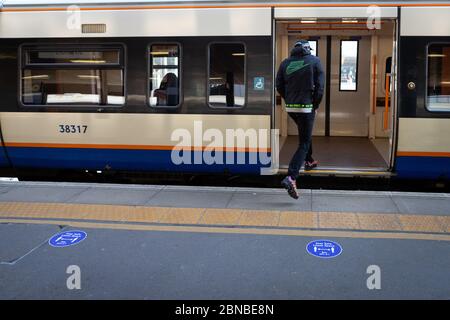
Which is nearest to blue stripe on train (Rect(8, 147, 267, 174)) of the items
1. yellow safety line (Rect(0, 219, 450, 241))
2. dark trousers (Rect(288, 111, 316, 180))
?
dark trousers (Rect(288, 111, 316, 180))

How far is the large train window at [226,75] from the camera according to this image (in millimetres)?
7562

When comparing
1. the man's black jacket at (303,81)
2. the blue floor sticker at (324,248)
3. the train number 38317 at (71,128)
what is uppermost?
the man's black jacket at (303,81)

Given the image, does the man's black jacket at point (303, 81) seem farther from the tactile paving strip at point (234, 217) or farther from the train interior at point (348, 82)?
the train interior at point (348, 82)

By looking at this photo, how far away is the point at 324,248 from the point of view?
481 centimetres

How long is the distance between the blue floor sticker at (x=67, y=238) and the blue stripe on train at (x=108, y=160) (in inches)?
105

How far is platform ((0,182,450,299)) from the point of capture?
13.4 feet

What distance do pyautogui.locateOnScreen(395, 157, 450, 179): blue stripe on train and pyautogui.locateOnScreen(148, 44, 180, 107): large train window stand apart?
3.30m

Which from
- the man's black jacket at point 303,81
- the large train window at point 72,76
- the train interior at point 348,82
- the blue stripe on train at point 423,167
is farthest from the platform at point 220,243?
the train interior at point 348,82

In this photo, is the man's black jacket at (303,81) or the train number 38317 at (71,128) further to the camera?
the train number 38317 at (71,128)

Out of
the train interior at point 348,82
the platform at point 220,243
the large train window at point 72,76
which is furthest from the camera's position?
the train interior at point 348,82

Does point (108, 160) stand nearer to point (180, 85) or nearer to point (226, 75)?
point (180, 85)

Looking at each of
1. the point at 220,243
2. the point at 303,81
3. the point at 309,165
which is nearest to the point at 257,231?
the point at 220,243

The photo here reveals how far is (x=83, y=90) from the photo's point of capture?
8.06 m
